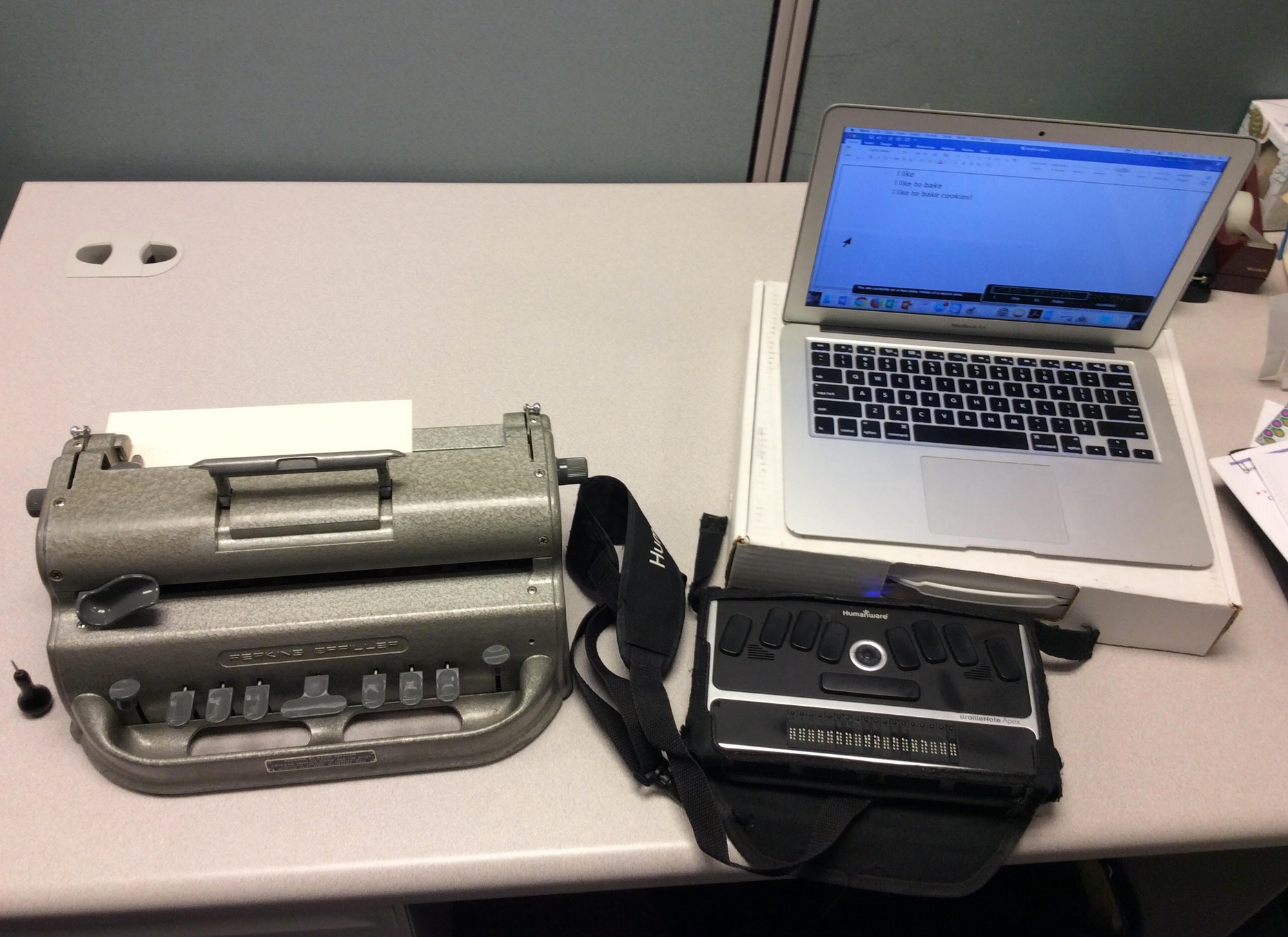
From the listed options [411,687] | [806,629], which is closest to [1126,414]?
[806,629]

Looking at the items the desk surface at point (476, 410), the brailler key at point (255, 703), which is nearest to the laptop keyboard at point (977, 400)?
the desk surface at point (476, 410)

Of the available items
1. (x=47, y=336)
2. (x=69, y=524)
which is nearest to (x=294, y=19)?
(x=47, y=336)

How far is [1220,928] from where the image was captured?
2.82ft

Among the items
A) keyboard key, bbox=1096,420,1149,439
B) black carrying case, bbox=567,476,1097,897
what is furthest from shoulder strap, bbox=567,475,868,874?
keyboard key, bbox=1096,420,1149,439

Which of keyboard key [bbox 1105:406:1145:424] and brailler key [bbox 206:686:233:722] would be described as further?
keyboard key [bbox 1105:406:1145:424]

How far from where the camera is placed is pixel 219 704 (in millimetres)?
554

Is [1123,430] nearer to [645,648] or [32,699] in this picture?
[645,648]

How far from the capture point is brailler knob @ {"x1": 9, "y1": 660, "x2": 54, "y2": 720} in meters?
0.57

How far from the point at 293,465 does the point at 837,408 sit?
42cm

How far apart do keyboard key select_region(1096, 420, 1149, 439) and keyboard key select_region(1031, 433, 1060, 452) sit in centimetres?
4

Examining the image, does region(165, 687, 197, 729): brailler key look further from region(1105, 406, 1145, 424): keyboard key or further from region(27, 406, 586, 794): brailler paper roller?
region(1105, 406, 1145, 424): keyboard key

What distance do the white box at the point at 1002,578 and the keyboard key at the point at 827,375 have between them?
0.38 feet

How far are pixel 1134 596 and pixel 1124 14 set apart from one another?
68cm

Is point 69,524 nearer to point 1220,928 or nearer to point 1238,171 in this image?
point 1238,171
